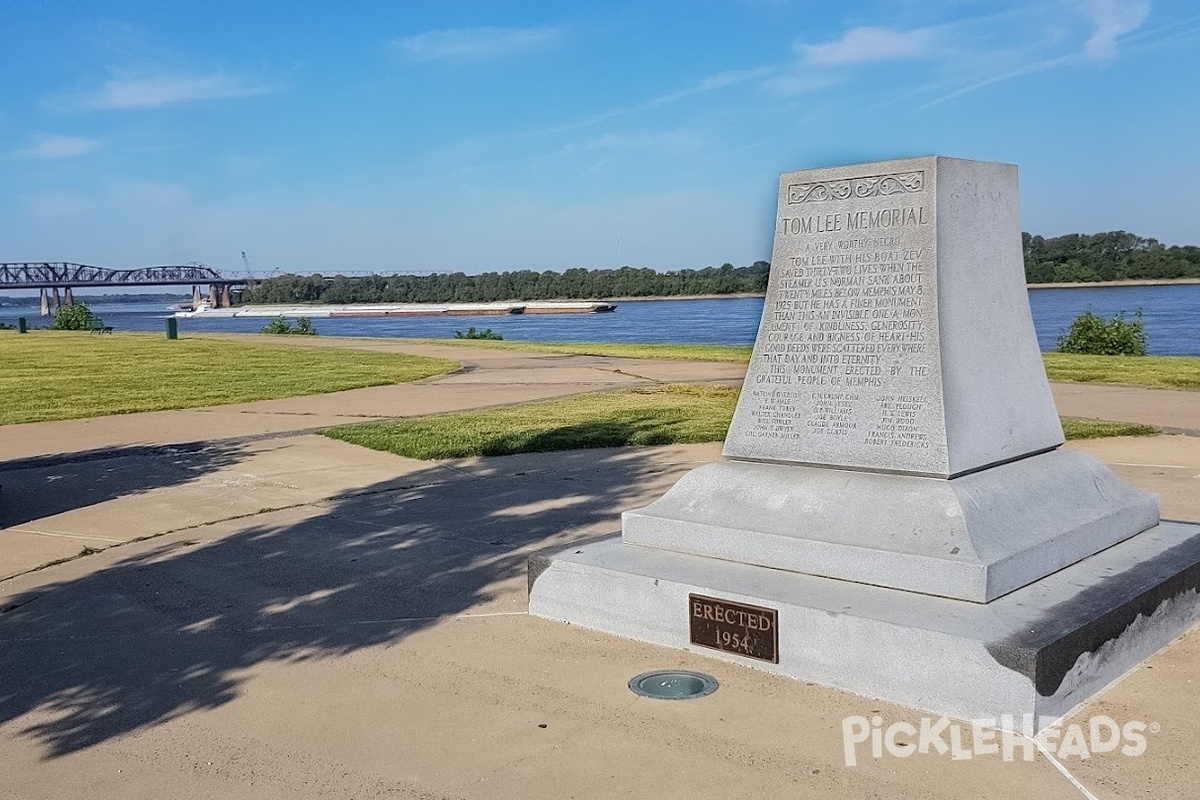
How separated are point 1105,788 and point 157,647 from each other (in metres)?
3.82

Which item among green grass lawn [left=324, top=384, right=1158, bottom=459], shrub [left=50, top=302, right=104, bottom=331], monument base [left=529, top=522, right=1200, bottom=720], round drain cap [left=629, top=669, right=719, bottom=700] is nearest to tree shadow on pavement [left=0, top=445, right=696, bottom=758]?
monument base [left=529, top=522, right=1200, bottom=720]

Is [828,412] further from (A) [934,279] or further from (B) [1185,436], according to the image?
(B) [1185,436]

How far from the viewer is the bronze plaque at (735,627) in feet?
13.9

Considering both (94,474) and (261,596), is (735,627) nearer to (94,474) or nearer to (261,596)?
(261,596)

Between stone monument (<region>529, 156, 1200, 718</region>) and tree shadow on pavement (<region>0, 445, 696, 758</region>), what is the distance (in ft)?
2.95

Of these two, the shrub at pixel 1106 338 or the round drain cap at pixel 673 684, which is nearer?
the round drain cap at pixel 673 684

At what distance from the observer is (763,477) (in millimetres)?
5027

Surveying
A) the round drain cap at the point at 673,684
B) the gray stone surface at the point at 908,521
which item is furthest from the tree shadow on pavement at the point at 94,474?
the round drain cap at the point at 673,684

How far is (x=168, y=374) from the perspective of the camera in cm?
2020

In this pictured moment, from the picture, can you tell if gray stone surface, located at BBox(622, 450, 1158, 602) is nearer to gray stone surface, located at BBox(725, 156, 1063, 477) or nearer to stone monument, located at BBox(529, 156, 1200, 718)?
stone monument, located at BBox(529, 156, 1200, 718)

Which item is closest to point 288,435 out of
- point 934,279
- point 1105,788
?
point 934,279

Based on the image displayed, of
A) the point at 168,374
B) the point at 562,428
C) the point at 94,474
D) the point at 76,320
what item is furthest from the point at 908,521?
the point at 76,320

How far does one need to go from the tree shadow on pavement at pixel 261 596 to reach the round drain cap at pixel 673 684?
1.25 m

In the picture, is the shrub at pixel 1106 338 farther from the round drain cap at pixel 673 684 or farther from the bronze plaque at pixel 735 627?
the round drain cap at pixel 673 684
